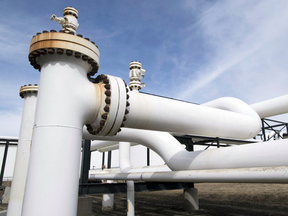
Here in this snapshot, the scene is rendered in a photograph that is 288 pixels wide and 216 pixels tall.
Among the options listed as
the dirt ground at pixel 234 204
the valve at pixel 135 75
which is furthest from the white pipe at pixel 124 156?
the dirt ground at pixel 234 204

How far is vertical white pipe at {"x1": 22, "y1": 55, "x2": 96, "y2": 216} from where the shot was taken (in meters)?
2.97

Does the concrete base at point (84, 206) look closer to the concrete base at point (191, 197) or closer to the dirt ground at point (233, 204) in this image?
the dirt ground at point (233, 204)

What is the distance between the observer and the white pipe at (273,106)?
30.7 ft

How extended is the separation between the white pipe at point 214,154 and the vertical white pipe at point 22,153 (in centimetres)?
166

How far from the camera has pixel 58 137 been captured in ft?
10.4

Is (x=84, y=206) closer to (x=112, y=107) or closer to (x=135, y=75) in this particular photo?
(x=135, y=75)

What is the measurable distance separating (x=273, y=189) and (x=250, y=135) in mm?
15304

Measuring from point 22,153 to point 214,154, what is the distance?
5.28 metres

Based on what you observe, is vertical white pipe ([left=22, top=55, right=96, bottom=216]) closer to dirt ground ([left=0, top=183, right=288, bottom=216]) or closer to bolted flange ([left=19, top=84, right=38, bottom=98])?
bolted flange ([left=19, top=84, right=38, bottom=98])

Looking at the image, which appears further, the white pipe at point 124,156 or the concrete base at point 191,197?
the concrete base at point 191,197

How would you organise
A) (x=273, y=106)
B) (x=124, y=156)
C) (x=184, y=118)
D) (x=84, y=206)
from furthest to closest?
(x=124, y=156) → (x=84, y=206) → (x=273, y=106) → (x=184, y=118)

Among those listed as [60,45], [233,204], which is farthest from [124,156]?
[233,204]

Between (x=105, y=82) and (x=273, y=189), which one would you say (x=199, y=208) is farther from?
(x=105, y=82)

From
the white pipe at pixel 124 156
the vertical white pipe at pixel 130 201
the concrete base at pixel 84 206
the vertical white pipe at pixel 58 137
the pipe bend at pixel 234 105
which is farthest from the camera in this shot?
the white pipe at pixel 124 156
